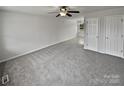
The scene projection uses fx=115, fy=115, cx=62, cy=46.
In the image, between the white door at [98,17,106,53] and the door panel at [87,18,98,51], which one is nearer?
the white door at [98,17,106,53]

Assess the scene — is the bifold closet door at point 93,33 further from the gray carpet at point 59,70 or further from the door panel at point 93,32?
the gray carpet at point 59,70

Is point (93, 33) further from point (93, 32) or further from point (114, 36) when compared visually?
point (114, 36)

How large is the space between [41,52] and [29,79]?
653 millimetres

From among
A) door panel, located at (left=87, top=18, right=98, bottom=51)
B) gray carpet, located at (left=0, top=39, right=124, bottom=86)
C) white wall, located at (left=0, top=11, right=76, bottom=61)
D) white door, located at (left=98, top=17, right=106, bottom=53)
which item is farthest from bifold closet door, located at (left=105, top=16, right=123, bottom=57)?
white wall, located at (left=0, top=11, right=76, bottom=61)

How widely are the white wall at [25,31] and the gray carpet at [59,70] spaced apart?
6.9 inches

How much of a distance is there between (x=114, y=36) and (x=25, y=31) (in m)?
2.29

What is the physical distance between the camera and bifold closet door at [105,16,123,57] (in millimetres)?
2846

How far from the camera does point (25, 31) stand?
2344 mm

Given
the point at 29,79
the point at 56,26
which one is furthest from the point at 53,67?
the point at 56,26

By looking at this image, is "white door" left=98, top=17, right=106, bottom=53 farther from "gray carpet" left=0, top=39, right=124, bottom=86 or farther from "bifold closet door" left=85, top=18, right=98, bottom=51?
"gray carpet" left=0, top=39, right=124, bottom=86

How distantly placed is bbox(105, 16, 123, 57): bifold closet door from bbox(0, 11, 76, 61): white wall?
1239mm

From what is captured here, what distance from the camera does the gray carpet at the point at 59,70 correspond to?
2.08 metres

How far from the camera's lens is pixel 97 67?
2.53 meters
